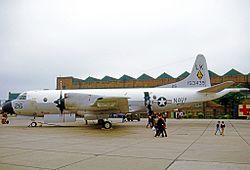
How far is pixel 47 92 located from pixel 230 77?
4962 cm

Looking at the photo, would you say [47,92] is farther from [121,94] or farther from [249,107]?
[249,107]

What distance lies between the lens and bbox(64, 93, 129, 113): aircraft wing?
18.5m

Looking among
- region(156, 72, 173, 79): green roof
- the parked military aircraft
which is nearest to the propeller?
the parked military aircraft

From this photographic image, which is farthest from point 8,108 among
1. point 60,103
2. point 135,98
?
point 135,98

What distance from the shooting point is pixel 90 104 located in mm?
19109

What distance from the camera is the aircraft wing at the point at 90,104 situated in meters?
18.5

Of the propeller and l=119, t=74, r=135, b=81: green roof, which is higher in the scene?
l=119, t=74, r=135, b=81: green roof

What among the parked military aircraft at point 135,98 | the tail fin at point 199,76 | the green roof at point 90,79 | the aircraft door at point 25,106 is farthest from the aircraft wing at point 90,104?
the green roof at point 90,79

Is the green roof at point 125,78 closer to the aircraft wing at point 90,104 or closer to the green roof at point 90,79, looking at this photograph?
the green roof at point 90,79

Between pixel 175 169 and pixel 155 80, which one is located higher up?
pixel 155 80

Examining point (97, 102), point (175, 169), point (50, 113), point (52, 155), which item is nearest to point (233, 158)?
point (175, 169)

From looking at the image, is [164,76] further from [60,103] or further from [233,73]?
[60,103]

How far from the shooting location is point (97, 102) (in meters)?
18.3

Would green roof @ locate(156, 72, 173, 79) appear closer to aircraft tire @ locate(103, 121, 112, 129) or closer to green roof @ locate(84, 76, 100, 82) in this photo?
green roof @ locate(84, 76, 100, 82)
